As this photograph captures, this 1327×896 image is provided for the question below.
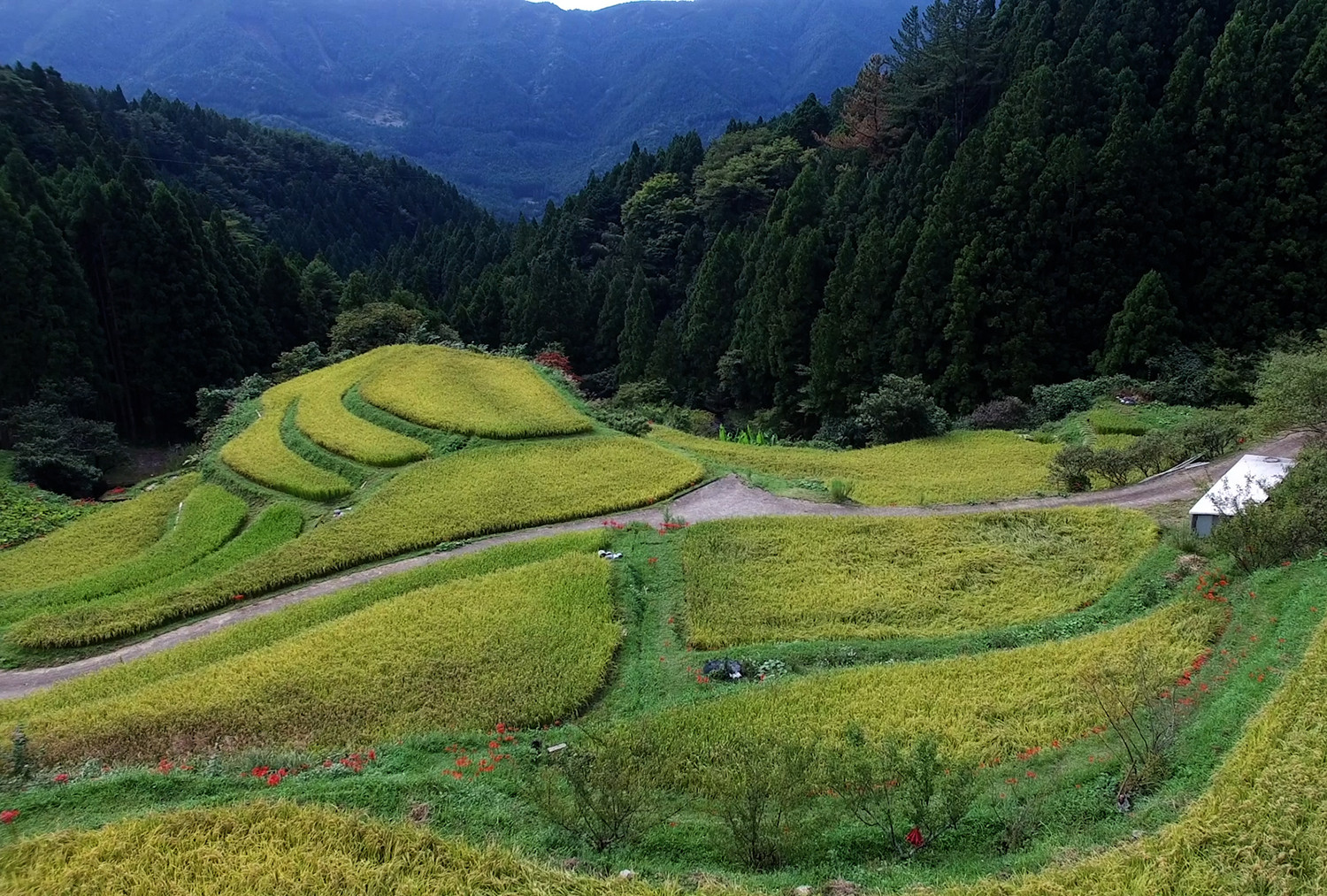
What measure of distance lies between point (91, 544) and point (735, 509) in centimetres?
1523

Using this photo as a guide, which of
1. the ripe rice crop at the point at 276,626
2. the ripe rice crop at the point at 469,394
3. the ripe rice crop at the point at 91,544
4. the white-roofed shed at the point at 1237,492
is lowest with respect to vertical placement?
the ripe rice crop at the point at 276,626

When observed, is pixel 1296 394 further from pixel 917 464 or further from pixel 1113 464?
pixel 917 464

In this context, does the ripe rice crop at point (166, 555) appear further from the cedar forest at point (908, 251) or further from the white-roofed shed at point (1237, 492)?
the white-roofed shed at point (1237, 492)

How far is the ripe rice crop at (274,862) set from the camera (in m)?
7.17

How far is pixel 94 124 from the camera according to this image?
58.7m

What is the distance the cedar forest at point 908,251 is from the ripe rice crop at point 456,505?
50.2 feet

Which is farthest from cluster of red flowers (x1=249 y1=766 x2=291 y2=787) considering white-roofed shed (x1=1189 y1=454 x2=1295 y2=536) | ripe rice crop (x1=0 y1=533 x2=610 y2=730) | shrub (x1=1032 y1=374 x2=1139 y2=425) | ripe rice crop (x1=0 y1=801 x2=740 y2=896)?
shrub (x1=1032 y1=374 x2=1139 y2=425)

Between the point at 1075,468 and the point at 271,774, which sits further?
the point at 1075,468

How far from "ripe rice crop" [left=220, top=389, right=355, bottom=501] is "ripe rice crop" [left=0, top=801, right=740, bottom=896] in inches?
517

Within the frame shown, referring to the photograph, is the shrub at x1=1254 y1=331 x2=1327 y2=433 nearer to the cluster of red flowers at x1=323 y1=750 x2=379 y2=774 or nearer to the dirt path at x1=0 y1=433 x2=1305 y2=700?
the dirt path at x1=0 y1=433 x2=1305 y2=700

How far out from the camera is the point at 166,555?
1748 centimetres

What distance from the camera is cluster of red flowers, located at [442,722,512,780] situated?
30.6 feet

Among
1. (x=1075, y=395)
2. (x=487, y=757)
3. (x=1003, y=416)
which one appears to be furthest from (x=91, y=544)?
(x=1075, y=395)

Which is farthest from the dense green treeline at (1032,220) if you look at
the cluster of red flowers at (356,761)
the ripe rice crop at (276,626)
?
the cluster of red flowers at (356,761)
